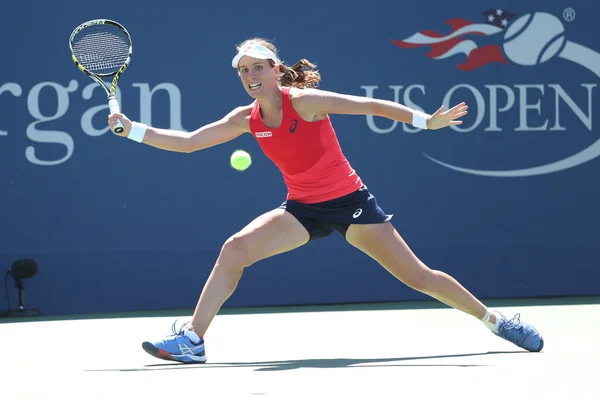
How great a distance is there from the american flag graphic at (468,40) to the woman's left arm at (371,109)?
2955mm

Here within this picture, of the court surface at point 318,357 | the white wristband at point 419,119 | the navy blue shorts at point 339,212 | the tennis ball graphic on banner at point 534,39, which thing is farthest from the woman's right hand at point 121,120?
the tennis ball graphic on banner at point 534,39

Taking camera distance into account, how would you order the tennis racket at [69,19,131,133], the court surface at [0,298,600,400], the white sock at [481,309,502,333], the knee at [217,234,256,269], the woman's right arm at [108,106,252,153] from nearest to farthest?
1. the court surface at [0,298,600,400]
2. the knee at [217,234,256,269]
3. the woman's right arm at [108,106,252,153]
4. the white sock at [481,309,502,333]
5. the tennis racket at [69,19,131,133]

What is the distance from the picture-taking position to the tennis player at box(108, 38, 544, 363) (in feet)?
16.3

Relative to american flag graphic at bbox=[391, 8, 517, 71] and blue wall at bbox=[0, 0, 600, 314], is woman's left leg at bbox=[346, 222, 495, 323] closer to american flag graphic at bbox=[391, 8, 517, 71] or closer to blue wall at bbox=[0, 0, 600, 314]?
blue wall at bbox=[0, 0, 600, 314]

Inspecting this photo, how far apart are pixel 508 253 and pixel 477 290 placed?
337 millimetres

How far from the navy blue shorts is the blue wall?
2.59 meters

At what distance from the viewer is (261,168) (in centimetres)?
778

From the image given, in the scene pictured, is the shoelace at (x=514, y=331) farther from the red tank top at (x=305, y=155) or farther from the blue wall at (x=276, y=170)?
the blue wall at (x=276, y=170)

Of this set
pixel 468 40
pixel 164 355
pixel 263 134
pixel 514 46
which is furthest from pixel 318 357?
pixel 514 46

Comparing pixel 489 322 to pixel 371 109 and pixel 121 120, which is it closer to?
pixel 371 109

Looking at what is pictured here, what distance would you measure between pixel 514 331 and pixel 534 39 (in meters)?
3.31

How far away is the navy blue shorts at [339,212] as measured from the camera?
5.14 meters

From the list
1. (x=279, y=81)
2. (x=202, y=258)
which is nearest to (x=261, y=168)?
(x=202, y=258)

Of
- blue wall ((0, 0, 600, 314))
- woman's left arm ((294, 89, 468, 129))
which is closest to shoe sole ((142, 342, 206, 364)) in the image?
woman's left arm ((294, 89, 468, 129))
